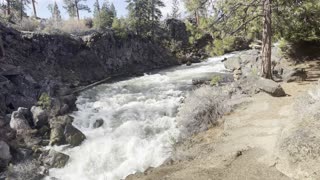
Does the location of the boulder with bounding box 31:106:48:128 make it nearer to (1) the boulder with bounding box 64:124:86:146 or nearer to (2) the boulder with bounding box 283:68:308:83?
(1) the boulder with bounding box 64:124:86:146

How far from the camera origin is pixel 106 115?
17.9m

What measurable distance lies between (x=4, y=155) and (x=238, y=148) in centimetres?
880

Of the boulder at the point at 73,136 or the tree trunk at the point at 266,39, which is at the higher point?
the tree trunk at the point at 266,39

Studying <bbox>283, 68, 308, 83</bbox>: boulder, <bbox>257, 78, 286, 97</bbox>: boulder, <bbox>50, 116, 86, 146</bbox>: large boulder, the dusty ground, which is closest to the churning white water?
<bbox>50, 116, 86, 146</bbox>: large boulder

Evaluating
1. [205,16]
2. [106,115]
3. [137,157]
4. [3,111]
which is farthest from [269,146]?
[3,111]

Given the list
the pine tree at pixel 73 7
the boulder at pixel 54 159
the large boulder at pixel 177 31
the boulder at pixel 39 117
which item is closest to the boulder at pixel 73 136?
the boulder at pixel 54 159

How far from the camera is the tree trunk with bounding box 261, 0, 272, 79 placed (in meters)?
14.4

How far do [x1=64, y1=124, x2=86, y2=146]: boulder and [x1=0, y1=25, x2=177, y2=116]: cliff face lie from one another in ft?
16.3

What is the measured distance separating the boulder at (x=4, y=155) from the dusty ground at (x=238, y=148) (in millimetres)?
6076

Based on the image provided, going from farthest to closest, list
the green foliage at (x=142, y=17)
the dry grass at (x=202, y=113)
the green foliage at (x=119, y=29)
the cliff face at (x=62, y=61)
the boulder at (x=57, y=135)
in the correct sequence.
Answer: the green foliage at (x=142, y=17), the green foliage at (x=119, y=29), the cliff face at (x=62, y=61), the boulder at (x=57, y=135), the dry grass at (x=202, y=113)

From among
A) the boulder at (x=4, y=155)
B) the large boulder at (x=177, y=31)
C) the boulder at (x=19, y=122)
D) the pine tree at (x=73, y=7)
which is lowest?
the boulder at (x=4, y=155)

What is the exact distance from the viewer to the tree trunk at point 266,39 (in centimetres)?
1445

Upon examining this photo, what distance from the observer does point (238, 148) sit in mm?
8742

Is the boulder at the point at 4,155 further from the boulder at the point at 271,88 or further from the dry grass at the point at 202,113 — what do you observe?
the boulder at the point at 271,88
